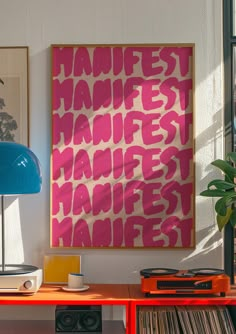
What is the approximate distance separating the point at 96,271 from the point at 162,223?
1.56ft

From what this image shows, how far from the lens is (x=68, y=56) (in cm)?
338

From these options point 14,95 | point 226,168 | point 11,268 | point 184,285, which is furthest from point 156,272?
point 14,95

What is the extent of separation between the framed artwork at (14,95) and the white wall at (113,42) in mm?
44

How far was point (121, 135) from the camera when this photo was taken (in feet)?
11.1

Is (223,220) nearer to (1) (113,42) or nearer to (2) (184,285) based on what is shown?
(2) (184,285)

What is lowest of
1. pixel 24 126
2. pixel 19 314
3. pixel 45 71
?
pixel 19 314

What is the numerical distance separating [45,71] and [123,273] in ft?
4.16

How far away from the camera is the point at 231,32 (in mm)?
3430

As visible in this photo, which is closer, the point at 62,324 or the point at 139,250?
the point at 62,324

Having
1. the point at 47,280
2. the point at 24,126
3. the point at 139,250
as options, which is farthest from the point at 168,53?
the point at 47,280

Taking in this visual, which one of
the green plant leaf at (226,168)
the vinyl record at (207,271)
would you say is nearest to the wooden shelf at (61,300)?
the vinyl record at (207,271)

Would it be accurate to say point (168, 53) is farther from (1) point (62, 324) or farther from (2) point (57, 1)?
(1) point (62, 324)

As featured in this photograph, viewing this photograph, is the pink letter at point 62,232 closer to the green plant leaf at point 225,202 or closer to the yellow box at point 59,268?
the yellow box at point 59,268

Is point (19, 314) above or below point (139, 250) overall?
below
